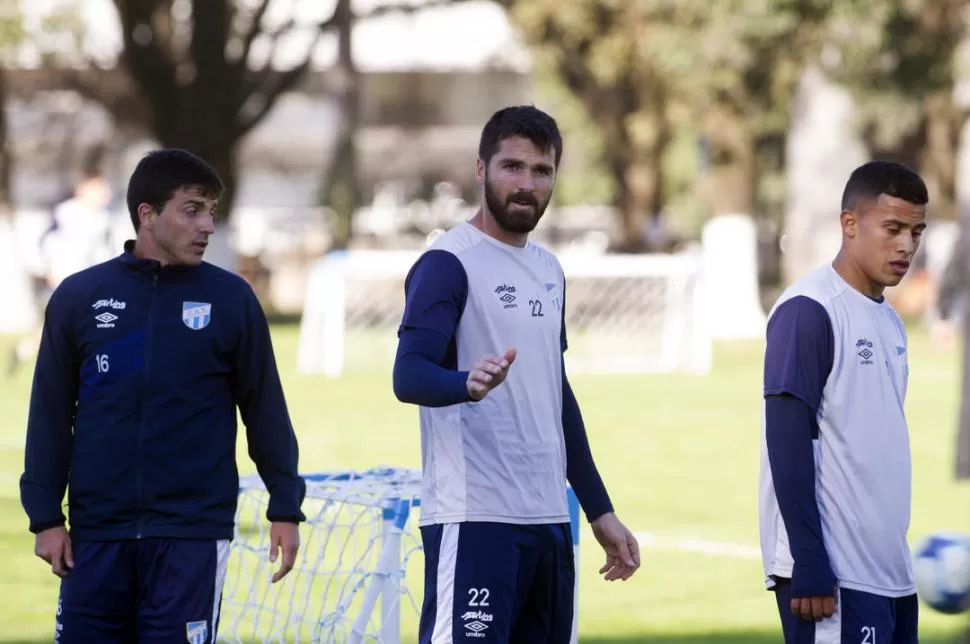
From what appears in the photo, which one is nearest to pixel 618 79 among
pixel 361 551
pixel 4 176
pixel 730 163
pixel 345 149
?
pixel 730 163

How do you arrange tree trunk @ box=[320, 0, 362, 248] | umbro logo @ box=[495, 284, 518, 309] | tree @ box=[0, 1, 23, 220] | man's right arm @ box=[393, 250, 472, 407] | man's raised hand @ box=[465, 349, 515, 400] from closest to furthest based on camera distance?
1. man's raised hand @ box=[465, 349, 515, 400]
2. man's right arm @ box=[393, 250, 472, 407]
3. umbro logo @ box=[495, 284, 518, 309]
4. tree @ box=[0, 1, 23, 220]
5. tree trunk @ box=[320, 0, 362, 248]

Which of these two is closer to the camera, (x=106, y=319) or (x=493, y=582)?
(x=493, y=582)

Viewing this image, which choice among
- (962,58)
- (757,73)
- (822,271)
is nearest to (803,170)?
(757,73)

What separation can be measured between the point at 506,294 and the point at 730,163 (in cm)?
3032

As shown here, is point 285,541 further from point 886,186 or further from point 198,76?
point 198,76

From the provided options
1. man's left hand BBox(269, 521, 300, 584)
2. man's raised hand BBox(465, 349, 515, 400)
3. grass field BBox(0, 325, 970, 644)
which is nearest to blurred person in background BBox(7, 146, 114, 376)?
grass field BBox(0, 325, 970, 644)

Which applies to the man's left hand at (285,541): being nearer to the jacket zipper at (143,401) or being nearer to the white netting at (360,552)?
the jacket zipper at (143,401)

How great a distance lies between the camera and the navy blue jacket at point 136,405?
5340 mm

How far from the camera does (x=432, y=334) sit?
507 cm

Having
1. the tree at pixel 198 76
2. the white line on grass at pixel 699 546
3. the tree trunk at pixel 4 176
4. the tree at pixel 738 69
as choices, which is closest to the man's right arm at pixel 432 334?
the white line on grass at pixel 699 546

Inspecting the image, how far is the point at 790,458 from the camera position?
5.18m

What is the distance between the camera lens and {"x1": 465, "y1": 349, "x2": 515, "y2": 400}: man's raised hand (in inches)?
185

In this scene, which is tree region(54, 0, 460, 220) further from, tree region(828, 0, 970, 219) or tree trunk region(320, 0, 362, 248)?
tree region(828, 0, 970, 219)

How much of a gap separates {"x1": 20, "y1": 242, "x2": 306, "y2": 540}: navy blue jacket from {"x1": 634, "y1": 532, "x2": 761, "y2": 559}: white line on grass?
672cm
